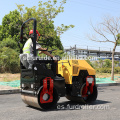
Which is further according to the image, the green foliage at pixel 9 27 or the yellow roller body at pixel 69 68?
the green foliage at pixel 9 27

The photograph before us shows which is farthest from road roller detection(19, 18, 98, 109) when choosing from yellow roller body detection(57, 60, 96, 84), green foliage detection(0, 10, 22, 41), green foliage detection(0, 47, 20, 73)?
green foliage detection(0, 10, 22, 41)

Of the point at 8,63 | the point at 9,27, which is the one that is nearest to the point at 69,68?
the point at 8,63

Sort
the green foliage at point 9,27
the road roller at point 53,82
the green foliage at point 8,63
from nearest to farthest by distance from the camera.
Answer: the road roller at point 53,82
the green foliage at point 8,63
the green foliage at point 9,27

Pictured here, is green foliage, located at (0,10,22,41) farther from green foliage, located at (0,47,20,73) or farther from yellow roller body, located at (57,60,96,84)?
yellow roller body, located at (57,60,96,84)

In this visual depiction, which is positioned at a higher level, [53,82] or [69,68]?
[69,68]

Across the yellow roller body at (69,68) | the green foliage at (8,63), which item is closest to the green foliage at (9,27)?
the green foliage at (8,63)

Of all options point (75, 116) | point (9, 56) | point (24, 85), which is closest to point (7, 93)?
point (24, 85)

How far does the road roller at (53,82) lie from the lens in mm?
5227

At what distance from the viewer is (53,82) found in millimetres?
5469

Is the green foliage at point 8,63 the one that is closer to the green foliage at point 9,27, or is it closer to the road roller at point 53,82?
the road roller at point 53,82

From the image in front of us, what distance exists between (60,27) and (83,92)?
906cm

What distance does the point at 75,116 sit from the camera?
4.74 meters

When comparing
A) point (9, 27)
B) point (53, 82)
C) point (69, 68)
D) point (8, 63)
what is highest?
point (9, 27)

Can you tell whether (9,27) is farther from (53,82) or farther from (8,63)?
(53,82)
